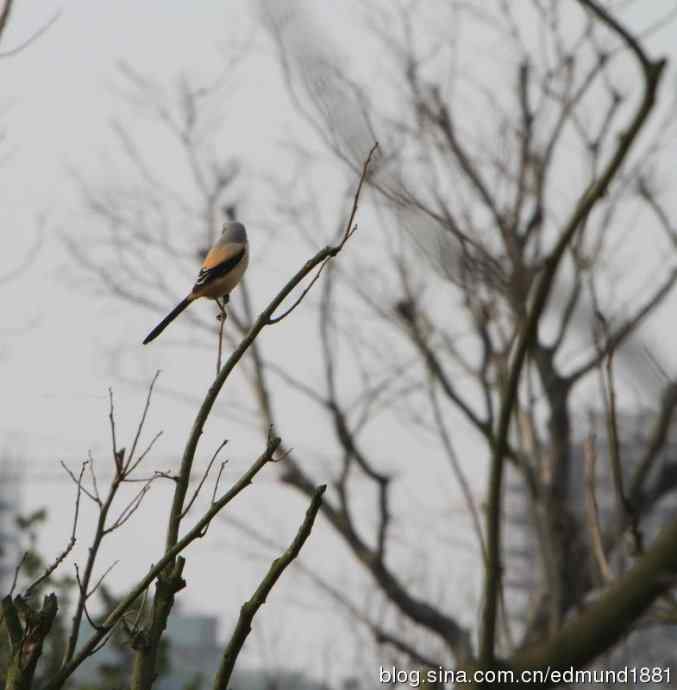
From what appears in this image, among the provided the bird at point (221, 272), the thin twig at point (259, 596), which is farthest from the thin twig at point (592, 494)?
the bird at point (221, 272)

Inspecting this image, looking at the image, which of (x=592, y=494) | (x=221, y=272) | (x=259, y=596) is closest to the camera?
(x=259, y=596)

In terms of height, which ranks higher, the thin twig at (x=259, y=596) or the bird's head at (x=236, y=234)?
the bird's head at (x=236, y=234)

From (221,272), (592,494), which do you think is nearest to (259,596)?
(592,494)

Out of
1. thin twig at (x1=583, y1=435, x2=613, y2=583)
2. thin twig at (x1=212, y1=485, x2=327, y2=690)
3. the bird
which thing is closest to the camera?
thin twig at (x1=212, y1=485, x2=327, y2=690)

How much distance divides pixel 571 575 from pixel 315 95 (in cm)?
1020

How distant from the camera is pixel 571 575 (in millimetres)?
12055

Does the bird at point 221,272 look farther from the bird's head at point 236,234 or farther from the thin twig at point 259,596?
the thin twig at point 259,596

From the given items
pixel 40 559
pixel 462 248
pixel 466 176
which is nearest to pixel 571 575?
pixel 466 176

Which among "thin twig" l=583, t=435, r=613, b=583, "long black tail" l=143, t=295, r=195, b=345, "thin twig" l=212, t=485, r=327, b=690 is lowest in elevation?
"thin twig" l=212, t=485, r=327, b=690

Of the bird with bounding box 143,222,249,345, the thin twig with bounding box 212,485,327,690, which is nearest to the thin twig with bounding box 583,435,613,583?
the thin twig with bounding box 212,485,327,690

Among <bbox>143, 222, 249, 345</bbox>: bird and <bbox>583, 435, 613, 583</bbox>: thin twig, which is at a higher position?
<bbox>143, 222, 249, 345</bbox>: bird

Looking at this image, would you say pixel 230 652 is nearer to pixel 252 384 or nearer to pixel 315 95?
pixel 315 95

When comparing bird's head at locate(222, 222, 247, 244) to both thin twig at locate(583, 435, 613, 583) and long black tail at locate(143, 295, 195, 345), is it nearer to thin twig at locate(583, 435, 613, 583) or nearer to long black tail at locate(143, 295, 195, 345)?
long black tail at locate(143, 295, 195, 345)

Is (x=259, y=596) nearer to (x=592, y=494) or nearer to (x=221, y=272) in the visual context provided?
(x=592, y=494)
